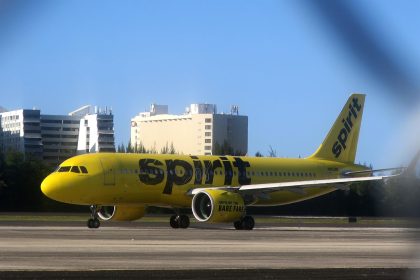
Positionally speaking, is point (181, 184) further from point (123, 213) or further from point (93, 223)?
point (93, 223)

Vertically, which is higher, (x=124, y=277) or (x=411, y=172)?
(x=411, y=172)

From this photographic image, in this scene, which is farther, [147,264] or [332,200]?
[332,200]

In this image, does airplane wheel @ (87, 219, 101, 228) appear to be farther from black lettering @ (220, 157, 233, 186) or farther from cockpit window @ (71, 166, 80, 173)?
black lettering @ (220, 157, 233, 186)

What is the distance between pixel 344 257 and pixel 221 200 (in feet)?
61.8

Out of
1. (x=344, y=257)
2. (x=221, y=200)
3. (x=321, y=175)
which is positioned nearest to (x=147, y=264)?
(x=344, y=257)

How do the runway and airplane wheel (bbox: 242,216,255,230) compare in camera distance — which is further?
airplane wheel (bbox: 242,216,255,230)

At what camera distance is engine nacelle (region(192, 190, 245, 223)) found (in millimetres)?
43938

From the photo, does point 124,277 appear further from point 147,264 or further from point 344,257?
point 344,257

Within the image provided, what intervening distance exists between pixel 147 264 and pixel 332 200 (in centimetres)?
5658

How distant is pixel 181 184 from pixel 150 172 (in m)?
1.58

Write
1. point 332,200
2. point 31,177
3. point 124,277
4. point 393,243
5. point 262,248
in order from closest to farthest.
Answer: point 124,277 < point 262,248 < point 393,243 < point 31,177 < point 332,200

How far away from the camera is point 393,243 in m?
34.0

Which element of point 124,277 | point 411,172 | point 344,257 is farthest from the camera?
point 344,257

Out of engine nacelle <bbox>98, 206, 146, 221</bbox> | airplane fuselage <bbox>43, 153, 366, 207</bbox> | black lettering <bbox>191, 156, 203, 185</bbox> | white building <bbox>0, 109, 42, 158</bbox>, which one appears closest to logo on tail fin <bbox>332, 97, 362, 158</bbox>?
airplane fuselage <bbox>43, 153, 366, 207</bbox>
